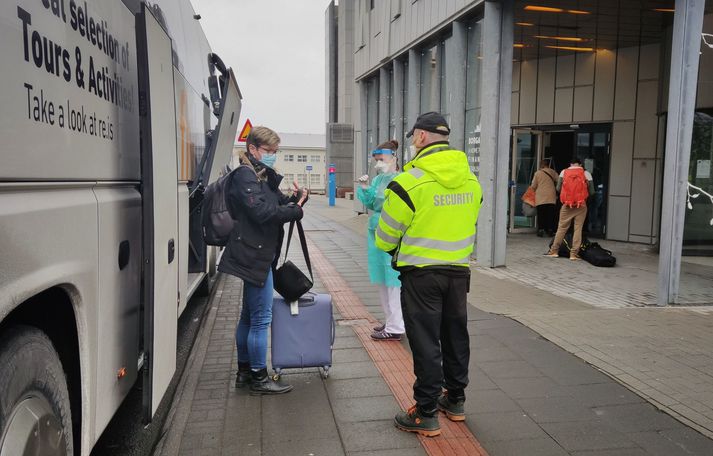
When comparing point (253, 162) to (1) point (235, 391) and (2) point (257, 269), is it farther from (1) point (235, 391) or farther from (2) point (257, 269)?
(1) point (235, 391)

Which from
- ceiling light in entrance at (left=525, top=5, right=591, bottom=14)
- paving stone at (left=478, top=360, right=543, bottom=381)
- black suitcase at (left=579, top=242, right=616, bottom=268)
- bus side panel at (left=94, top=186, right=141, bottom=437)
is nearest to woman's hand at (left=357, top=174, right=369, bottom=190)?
paving stone at (left=478, top=360, right=543, bottom=381)

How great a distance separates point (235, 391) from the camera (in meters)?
4.39

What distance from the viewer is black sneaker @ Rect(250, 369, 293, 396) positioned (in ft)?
14.1

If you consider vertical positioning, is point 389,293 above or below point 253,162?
below

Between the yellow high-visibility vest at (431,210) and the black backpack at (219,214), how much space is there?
1.11m

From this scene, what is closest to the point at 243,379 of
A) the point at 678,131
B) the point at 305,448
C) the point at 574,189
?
the point at 305,448

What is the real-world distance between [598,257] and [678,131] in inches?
139

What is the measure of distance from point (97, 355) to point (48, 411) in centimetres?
41

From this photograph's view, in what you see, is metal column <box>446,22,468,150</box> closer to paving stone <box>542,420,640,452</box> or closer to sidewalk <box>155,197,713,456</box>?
sidewalk <box>155,197,713,456</box>

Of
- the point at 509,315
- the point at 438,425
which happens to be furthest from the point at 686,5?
the point at 438,425

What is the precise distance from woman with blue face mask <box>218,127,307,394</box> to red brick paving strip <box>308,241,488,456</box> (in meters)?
0.86

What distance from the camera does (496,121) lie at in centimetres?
959

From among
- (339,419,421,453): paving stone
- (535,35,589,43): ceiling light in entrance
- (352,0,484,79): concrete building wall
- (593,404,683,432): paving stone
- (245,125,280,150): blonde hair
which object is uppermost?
(352,0,484,79): concrete building wall

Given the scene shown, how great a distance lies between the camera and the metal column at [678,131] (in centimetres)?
659
